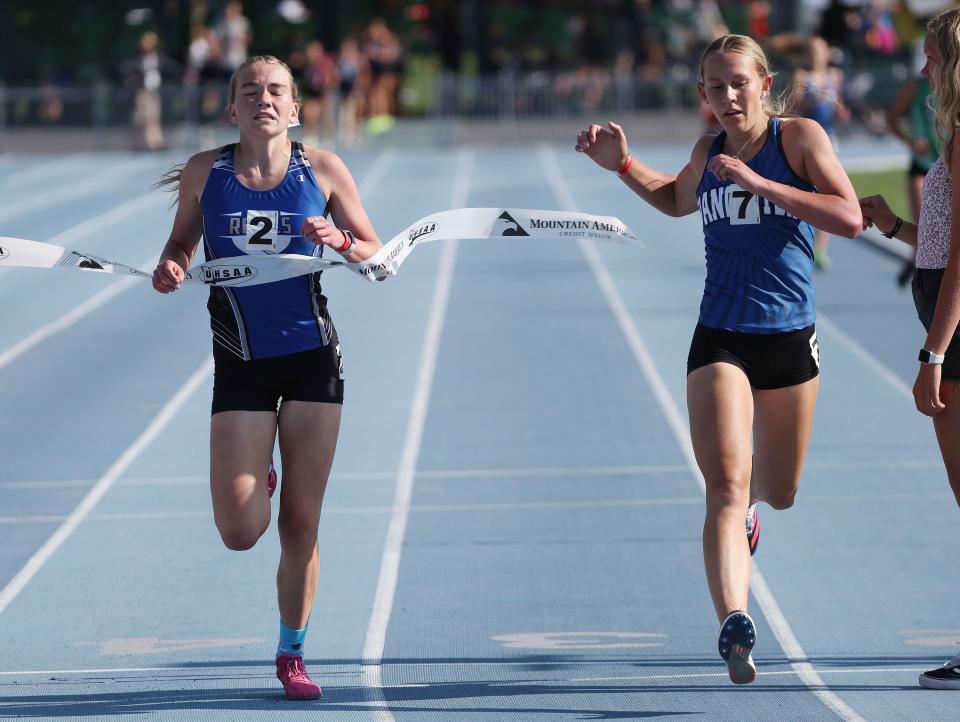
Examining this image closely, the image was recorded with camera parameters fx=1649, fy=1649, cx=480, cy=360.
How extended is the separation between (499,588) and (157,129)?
24.0m

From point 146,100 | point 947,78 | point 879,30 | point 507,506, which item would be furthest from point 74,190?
point 947,78

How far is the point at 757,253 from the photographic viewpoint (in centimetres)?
508

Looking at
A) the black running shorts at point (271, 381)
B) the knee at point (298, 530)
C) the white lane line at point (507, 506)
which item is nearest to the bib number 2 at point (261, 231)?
the black running shorts at point (271, 381)

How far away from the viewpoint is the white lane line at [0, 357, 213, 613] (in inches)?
281

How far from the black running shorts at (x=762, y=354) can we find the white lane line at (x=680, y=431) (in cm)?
100

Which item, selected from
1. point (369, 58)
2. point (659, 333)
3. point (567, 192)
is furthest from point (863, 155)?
point (659, 333)

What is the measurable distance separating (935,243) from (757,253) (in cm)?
53

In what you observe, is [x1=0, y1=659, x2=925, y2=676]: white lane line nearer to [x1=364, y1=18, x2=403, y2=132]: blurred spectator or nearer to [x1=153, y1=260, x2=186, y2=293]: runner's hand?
[x1=153, y1=260, x2=186, y2=293]: runner's hand

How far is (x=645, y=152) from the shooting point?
28.9 meters

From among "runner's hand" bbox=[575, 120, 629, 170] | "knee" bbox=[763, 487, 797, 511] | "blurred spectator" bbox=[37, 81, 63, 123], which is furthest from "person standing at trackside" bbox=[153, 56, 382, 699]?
"blurred spectator" bbox=[37, 81, 63, 123]

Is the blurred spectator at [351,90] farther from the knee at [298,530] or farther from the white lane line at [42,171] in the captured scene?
the knee at [298,530]

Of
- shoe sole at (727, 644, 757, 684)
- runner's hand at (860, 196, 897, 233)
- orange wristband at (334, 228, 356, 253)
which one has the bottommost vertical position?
shoe sole at (727, 644, 757, 684)

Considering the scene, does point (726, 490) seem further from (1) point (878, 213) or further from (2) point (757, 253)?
(1) point (878, 213)

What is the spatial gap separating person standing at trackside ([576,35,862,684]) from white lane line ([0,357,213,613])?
128 inches
